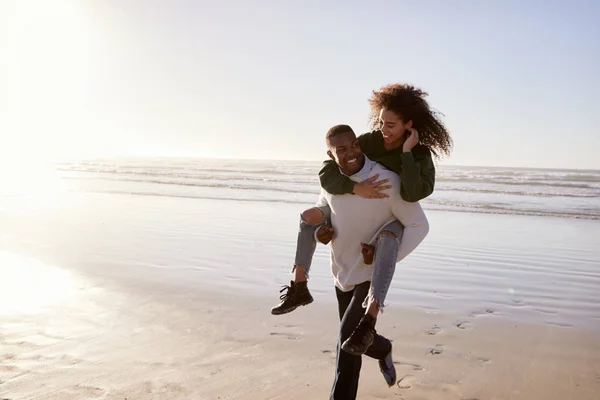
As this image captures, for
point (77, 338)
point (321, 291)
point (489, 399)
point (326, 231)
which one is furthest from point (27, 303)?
point (489, 399)

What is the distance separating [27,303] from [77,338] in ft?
4.11

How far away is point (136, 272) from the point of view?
7.44m

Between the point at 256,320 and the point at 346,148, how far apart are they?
2.87m

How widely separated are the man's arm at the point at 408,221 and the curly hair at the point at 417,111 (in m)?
0.37

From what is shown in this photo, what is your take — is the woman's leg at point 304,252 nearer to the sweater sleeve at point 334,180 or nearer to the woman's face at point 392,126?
the sweater sleeve at point 334,180

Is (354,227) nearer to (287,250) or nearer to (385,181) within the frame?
(385,181)

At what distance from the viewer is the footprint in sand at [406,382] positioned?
4105 millimetres

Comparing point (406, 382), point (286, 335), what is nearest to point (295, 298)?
point (406, 382)

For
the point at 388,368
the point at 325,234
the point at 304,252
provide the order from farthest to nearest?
the point at 388,368
the point at 304,252
the point at 325,234

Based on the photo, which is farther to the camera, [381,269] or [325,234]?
[325,234]

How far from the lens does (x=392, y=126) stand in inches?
126

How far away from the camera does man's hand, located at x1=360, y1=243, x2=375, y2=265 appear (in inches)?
124

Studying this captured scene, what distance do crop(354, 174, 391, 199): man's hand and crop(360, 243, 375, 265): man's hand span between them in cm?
28

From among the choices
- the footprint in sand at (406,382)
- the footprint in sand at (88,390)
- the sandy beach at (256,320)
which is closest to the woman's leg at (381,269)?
the sandy beach at (256,320)
